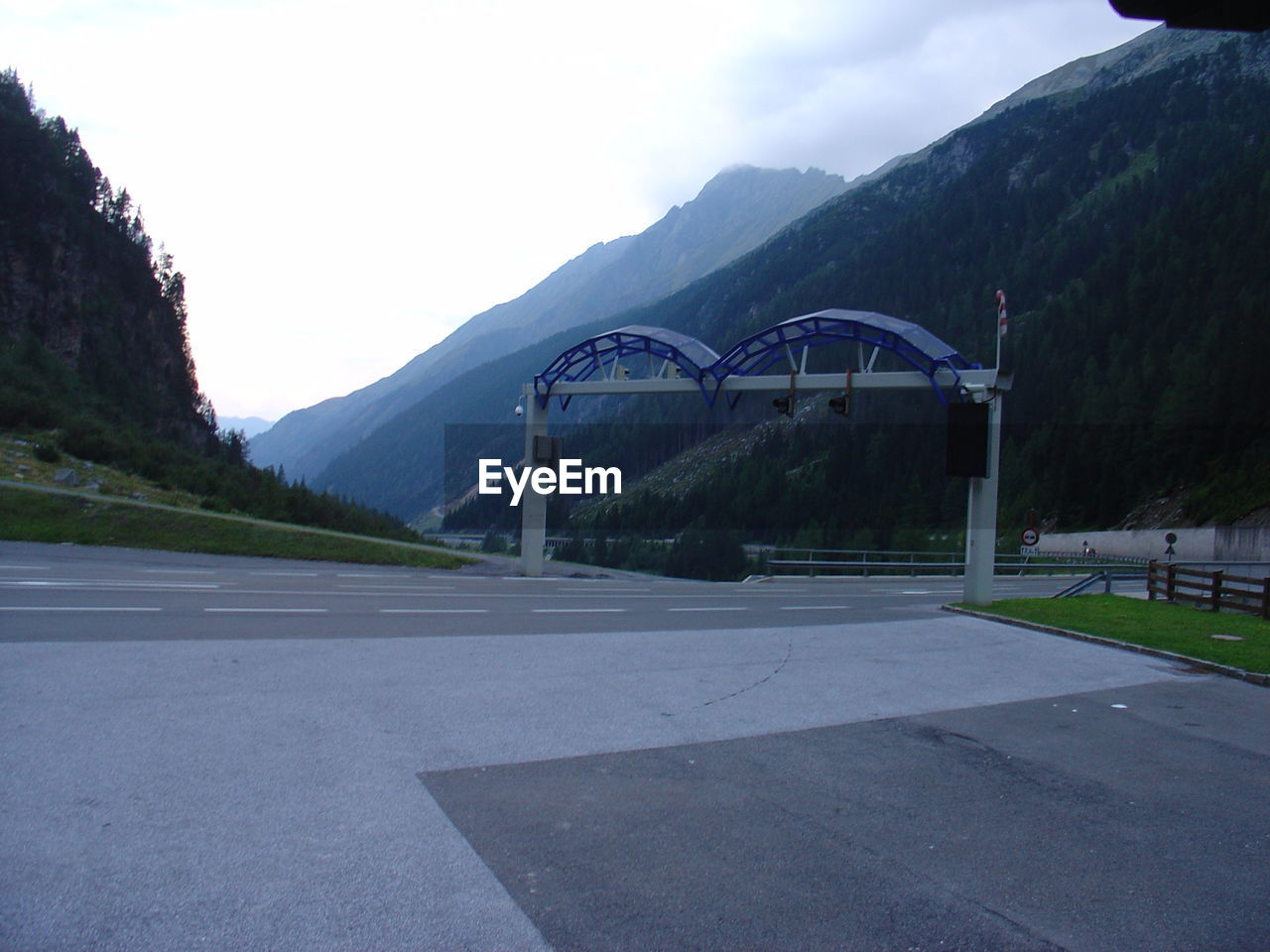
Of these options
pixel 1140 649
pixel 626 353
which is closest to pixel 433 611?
pixel 1140 649

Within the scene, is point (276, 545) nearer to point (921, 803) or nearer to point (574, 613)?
point (574, 613)

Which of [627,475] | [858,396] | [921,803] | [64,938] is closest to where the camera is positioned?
[64,938]

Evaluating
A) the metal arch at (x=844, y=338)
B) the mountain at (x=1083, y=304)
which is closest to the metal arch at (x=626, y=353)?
the metal arch at (x=844, y=338)

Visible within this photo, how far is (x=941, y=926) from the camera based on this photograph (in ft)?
13.9

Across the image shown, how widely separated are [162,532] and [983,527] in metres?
20.0

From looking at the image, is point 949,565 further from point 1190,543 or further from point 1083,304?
point 1083,304

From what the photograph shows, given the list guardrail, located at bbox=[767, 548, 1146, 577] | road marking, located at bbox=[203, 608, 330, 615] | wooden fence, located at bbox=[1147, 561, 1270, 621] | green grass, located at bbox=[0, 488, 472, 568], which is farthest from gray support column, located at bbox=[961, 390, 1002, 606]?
guardrail, located at bbox=[767, 548, 1146, 577]

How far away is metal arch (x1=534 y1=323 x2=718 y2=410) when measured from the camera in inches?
1016

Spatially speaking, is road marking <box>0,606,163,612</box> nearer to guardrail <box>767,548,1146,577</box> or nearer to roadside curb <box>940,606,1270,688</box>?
roadside curb <box>940,606,1270,688</box>

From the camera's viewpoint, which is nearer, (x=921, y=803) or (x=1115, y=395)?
(x=921, y=803)

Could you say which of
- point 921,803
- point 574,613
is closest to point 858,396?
point 574,613

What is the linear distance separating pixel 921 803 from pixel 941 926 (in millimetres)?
1856

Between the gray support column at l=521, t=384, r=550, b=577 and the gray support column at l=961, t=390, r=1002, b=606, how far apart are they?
11.7 metres

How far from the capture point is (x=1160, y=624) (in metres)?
16.2
